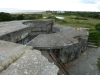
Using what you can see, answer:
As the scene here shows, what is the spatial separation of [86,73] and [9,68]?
4.26 metres

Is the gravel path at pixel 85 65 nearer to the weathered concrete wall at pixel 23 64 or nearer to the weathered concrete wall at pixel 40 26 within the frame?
the weathered concrete wall at pixel 23 64

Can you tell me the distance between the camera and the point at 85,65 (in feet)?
22.2

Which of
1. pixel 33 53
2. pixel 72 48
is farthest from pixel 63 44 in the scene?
pixel 33 53

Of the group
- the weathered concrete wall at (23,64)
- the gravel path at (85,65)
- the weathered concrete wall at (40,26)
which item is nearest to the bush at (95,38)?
the gravel path at (85,65)

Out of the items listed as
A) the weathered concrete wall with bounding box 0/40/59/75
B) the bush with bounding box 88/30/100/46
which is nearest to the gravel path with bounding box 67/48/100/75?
the bush with bounding box 88/30/100/46

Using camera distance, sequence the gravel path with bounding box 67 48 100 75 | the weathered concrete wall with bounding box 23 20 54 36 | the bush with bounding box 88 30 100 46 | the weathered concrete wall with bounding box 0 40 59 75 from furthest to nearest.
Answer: the weathered concrete wall with bounding box 23 20 54 36
the bush with bounding box 88 30 100 46
the gravel path with bounding box 67 48 100 75
the weathered concrete wall with bounding box 0 40 59 75

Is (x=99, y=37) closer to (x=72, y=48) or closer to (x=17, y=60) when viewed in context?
(x=72, y=48)

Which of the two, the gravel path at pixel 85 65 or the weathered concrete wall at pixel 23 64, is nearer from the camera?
the weathered concrete wall at pixel 23 64

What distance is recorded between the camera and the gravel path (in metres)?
6.10

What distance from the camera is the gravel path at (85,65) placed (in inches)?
240

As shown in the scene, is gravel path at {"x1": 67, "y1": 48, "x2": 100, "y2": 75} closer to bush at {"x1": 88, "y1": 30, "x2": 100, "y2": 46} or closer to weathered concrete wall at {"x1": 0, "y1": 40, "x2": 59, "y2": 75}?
bush at {"x1": 88, "y1": 30, "x2": 100, "y2": 46}

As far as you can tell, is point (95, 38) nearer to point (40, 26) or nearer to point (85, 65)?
point (85, 65)

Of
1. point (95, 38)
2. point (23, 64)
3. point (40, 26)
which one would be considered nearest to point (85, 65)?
point (95, 38)

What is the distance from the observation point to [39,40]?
7039 millimetres
